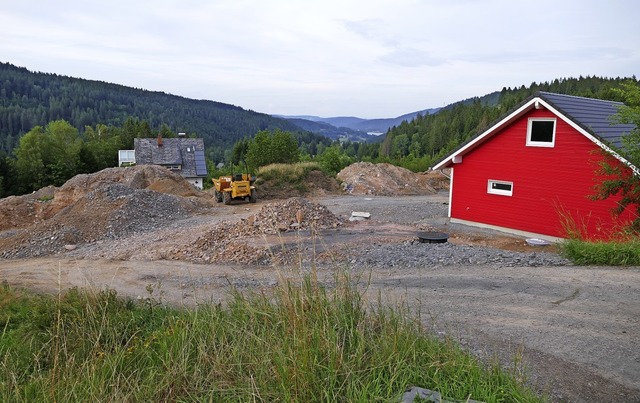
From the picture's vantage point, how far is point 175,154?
56.4m

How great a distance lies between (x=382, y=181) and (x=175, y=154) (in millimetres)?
34503

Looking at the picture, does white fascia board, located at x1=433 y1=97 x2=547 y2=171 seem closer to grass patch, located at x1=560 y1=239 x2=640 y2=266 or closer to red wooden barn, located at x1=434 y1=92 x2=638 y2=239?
red wooden barn, located at x1=434 y1=92 x2=638 y2=239

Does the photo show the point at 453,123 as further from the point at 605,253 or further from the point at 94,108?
the point at 94,108

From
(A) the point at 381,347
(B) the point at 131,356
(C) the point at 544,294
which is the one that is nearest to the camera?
(A) the point at 381,347

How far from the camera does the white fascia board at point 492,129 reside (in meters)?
15.3

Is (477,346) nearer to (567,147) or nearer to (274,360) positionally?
(274,360)

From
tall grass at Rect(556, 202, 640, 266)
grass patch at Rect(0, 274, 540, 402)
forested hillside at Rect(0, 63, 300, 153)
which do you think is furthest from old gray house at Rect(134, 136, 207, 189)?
forested hillside at Rect(0, 63, 300, 153)

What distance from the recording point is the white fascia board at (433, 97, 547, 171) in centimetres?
1530

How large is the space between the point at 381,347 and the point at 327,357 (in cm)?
50

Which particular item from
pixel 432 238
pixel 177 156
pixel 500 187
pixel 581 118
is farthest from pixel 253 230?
pixel 177 156

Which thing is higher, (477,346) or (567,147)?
(567,147)

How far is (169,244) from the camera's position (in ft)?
44.6

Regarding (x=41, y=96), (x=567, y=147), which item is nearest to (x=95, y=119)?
(x=41, y=96)

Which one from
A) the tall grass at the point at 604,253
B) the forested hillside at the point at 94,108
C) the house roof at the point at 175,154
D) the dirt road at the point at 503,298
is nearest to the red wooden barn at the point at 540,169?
the tall grass at the point at 604,253
